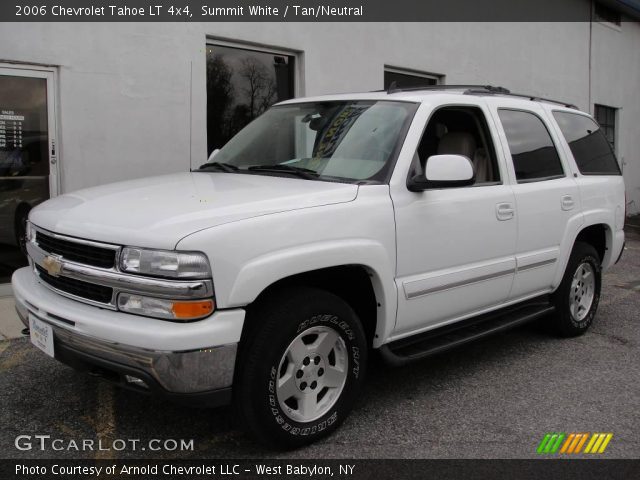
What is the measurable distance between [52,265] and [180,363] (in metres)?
0.96

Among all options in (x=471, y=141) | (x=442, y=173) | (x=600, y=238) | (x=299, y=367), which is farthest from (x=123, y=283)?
(x=600, y=238)

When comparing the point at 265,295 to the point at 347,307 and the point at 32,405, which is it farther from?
the point at 32,405

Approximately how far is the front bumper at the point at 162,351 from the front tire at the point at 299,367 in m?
0.13

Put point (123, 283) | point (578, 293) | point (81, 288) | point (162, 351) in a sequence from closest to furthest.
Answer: point (162, 351)
point (123, 283)
point (81, 288)
point (578, 293)

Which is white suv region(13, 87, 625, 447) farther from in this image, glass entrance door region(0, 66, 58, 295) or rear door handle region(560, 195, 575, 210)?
glass entrance door region(0, 66, 58, 295)

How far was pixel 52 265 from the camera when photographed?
3.26m

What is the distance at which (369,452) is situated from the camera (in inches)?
132

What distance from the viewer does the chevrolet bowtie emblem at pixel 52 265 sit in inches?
126

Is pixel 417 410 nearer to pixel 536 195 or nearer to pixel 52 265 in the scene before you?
pixel 536 195

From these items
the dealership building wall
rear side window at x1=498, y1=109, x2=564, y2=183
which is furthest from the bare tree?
rear side window at x1=498, y1=109, x2=564, y2=183

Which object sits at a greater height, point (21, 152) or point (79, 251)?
point (21, 152)

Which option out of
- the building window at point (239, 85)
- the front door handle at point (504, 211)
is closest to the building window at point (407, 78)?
the building window at point (239, 85)

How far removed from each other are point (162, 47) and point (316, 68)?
229cm
